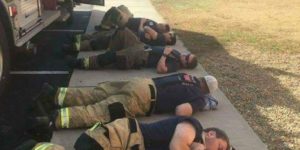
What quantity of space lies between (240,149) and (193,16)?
720 centimetres

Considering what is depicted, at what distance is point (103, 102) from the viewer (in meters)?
4.59

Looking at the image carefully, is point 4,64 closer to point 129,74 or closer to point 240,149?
point 129,74

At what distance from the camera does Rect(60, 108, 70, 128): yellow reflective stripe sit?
4432 millimetres

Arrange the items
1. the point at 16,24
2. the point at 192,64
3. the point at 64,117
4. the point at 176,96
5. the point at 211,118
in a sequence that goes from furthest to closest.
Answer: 1. the point at 192,64
2. the point at 16,24
3. the point at 211,118
4. the point at 176,96
5. the point at 64,117

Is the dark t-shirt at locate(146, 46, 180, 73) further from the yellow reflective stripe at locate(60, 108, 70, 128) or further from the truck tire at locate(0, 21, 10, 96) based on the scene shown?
the yellow reflective stripe at locate(60, 108, 70, 128)

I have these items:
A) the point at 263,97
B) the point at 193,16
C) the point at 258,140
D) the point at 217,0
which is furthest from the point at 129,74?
the point at 217,0

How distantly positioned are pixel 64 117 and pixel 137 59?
6.90 feet

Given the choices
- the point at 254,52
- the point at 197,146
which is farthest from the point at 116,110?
the point at 254,52

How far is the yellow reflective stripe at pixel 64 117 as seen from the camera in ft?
14.5

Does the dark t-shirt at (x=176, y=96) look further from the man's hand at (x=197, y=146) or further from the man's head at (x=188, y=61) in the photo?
the man's head at (x=188, y=61)

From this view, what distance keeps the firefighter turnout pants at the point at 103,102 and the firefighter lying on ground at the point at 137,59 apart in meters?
1.44

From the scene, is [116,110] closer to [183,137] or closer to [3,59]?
[183,137]

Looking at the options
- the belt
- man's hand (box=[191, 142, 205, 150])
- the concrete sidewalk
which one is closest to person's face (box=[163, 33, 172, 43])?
the concrete sidewalk

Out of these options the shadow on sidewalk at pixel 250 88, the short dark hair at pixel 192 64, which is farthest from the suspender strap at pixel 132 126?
the short dark hair at pixel 192 64
